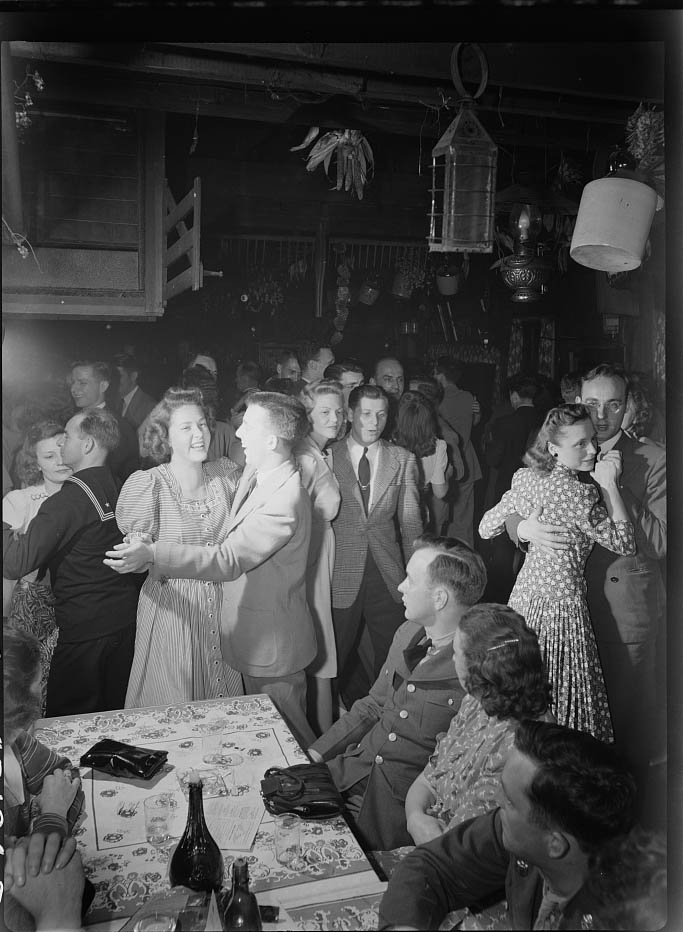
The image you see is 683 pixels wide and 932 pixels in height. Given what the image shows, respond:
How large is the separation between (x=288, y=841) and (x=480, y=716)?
57cm

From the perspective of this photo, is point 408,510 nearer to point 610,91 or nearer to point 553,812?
point 553,812

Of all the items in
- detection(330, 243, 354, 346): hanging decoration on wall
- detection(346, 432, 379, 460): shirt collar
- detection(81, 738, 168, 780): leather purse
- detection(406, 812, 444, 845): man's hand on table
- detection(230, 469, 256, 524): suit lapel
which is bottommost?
detection(406, 812, 444, 845): man's hand on table

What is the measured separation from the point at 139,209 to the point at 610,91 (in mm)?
1288

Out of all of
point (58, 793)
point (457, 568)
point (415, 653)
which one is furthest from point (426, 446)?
point (58, 793)

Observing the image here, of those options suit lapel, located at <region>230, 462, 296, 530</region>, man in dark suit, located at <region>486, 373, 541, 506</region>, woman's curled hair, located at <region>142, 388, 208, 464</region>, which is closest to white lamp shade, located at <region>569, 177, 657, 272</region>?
man in dark suit, located at <region>486, 373, 541, 506</region>

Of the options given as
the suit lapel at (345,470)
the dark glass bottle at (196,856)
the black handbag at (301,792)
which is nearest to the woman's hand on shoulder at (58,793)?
the dark glass bottle at (196,856)

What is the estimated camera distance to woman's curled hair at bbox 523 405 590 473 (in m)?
2.17

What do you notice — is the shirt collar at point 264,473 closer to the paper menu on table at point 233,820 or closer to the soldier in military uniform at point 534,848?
the paper menu on table at point 233,820

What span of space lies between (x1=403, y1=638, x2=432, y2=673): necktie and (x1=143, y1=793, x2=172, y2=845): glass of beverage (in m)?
0.72

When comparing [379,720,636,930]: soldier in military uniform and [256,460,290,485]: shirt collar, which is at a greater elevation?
[256,460,290,485]: shirt collar

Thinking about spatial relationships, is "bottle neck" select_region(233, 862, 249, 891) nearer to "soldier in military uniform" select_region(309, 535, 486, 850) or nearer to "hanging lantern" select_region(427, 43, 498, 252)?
"soldier in military uniform" select_region(309, 535, 486, 850)

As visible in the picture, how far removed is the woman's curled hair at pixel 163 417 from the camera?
81.0 inches

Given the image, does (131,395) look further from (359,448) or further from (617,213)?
(617,213)

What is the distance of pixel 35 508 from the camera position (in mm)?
2074
